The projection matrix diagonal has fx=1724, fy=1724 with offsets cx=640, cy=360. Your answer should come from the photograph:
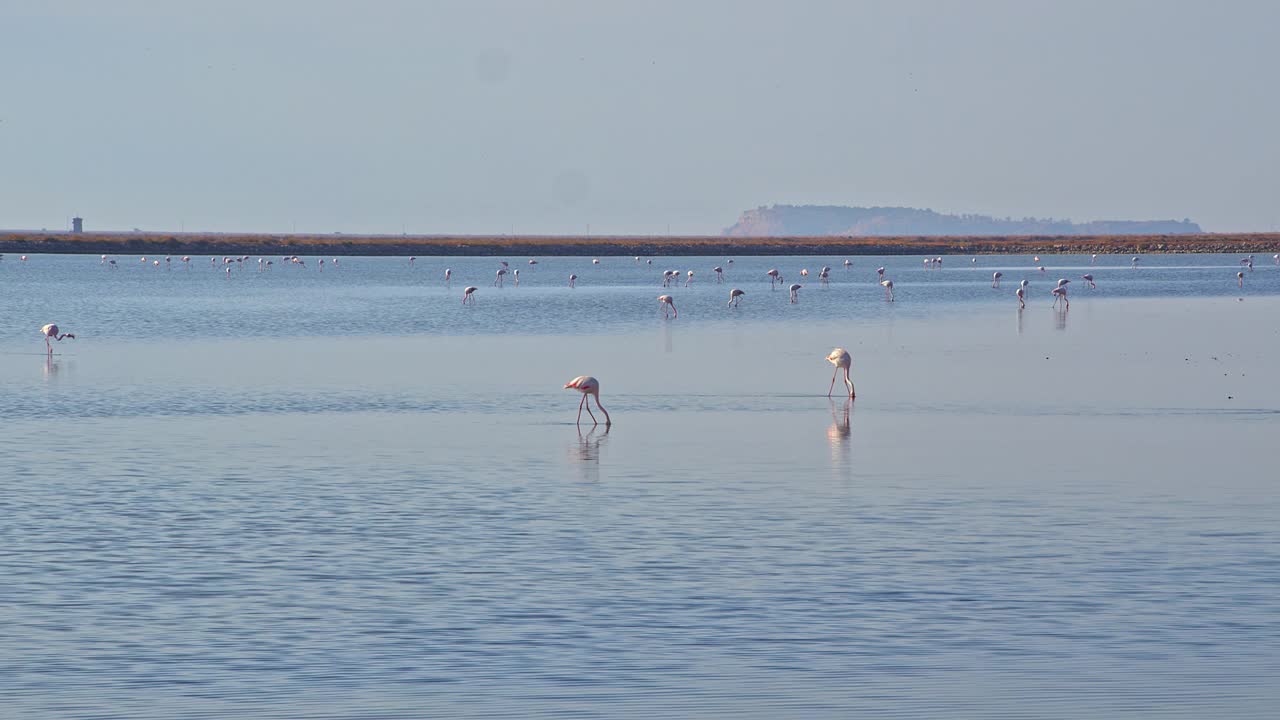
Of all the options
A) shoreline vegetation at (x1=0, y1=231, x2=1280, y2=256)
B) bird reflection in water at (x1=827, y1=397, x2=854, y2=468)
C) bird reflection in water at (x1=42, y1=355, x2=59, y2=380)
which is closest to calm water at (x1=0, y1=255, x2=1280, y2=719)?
bird reflection in water at (x1=827, y1=397, x2=854, y2=468)

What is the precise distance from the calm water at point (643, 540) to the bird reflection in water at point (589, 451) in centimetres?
12

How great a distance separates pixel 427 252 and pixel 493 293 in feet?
281

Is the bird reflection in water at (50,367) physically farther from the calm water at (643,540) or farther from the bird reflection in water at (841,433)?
the bird reflection in water at (841,433)

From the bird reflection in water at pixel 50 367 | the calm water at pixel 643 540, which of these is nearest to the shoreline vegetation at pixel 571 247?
the bird reflection in water at pixel 50 367

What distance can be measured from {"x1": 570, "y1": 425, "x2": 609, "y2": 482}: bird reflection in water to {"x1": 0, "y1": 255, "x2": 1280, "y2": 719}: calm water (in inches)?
4.5

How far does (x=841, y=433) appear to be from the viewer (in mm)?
22156

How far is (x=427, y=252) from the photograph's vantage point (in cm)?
16162

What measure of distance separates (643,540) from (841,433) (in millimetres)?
8417

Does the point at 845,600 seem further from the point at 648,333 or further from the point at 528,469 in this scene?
the point at 648,333

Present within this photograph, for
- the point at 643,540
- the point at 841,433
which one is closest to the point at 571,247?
the point at 841,433

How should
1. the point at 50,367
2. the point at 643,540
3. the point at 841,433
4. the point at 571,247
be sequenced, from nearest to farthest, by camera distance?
the point at 643,540 → the point at 841,433 → the point at 50,367 → the point at 571,247

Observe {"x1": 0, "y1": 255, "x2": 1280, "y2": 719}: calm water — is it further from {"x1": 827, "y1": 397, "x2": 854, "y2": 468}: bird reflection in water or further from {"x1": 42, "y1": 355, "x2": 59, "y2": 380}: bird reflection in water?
{"x1": 42, "y1": 355, "x2": 59, "y2": 380}: bird reflection in water

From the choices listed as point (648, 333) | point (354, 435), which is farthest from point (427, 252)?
point (354, 435)

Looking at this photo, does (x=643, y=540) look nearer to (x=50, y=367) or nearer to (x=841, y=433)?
(x=841, y=433)
